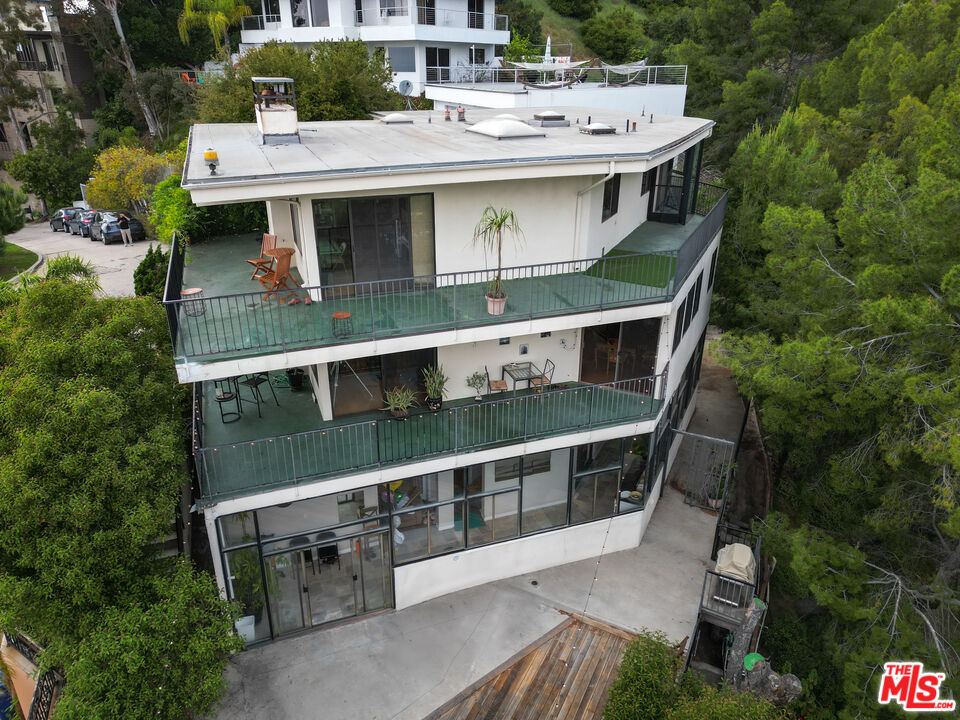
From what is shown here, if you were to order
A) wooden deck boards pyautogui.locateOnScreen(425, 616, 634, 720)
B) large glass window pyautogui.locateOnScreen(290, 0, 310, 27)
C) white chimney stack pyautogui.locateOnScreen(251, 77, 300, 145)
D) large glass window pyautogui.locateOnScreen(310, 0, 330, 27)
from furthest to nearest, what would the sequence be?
large glass window pyautogui.locateOnScreen(290, 0, 310, 27) → large glass window pyautogui.locateOnScreen(310, 0, 330, 27) → white chimney stack pyautogui.locateOnScreen(251, 77, 300, 145) → wooden deck boards pyautogui.locateOnScreen(425, 616, 634, 720)

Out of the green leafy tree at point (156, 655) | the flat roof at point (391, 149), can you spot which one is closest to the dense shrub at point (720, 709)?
the green leafy tree at point (156, 655)

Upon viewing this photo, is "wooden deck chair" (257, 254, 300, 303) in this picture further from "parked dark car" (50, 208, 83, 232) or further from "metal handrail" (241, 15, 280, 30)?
"metal handrail" (241, 15, 280, 30)

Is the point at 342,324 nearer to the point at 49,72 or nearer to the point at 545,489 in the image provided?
the point at 545,489

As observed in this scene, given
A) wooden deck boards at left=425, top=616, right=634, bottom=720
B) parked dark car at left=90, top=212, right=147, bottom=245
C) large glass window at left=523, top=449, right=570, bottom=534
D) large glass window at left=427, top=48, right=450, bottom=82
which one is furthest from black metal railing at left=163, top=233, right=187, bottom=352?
large glass window at left=427, top=48, right=450, bottom=82

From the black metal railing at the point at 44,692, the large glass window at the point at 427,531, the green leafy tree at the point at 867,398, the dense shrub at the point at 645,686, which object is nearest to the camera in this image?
the dense shrub at the point at 645,686

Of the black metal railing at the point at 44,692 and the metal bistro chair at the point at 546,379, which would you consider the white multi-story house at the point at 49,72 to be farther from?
the metal bistro chair at the point at 546,379

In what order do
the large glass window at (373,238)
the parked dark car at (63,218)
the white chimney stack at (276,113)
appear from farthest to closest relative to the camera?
the parked dark car at (63,218) → the white chimney stack at (276,113) → the large glass window at (373,238)
